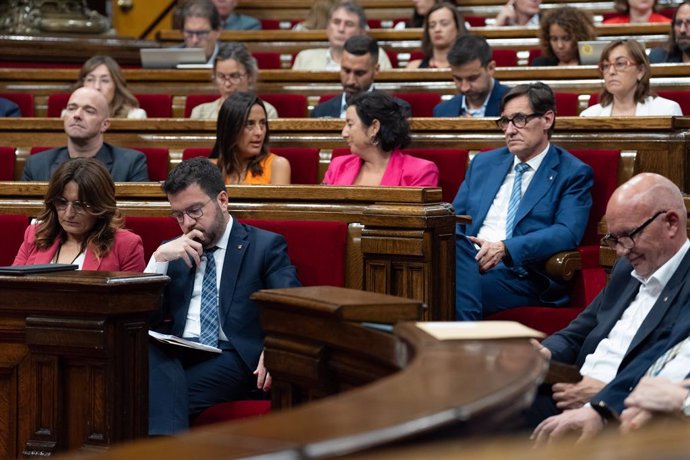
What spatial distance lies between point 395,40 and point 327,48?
249 millimetres

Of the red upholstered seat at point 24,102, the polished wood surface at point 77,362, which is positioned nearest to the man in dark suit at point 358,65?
the red upholstered seat at point 24,102

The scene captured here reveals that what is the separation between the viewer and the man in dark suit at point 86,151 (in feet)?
9.37

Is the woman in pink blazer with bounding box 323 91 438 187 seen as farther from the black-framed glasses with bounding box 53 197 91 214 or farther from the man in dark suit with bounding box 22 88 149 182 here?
the black-framed glasses with bounding box 53 197 91 214

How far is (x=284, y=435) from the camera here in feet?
2.62

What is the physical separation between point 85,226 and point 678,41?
6.49ft

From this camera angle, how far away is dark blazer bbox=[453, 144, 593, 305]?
8.00ft

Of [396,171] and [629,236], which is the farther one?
[396,171]

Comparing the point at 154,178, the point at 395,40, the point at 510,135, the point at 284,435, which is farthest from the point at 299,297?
the point at 395,40

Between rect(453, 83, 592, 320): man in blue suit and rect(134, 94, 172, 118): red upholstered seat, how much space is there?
53.5 inches

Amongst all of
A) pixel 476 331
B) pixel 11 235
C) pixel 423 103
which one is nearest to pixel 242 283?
pixel 11 235

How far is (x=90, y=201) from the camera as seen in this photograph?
86.8 inches

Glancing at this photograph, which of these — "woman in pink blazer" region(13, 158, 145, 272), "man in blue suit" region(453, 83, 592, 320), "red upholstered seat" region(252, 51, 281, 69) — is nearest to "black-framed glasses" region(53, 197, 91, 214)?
"woman in pink blazer" region(13, 158, 145, 272)

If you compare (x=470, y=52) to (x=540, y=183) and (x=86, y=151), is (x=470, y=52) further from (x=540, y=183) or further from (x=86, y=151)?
(x=86, y=151)

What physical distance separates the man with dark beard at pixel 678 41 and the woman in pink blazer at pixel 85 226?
1885 mm
